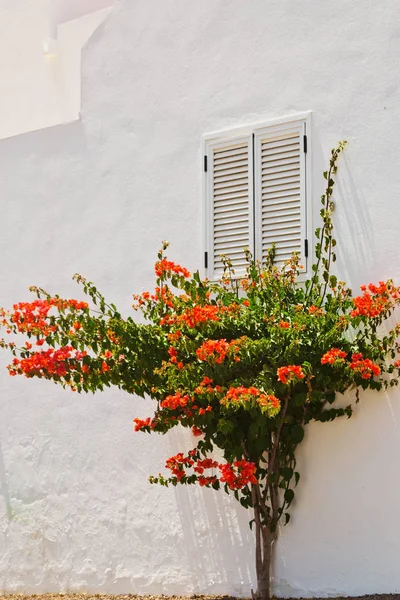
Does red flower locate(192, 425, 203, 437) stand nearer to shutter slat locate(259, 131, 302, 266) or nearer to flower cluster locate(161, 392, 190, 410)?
flower cluster locate(161, 392, 190, 410)

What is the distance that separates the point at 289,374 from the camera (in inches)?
271

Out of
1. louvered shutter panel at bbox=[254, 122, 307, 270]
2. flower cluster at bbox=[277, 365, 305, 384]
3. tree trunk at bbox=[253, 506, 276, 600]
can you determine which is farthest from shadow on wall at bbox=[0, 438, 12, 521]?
flower cluster at bbox=[277, 365, 305, 384]

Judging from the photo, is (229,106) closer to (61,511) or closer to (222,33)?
(222,33)

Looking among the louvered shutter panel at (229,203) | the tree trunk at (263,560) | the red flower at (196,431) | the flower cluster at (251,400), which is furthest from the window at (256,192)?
the tree trunk at (263,560)

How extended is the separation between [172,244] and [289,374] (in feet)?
7.50

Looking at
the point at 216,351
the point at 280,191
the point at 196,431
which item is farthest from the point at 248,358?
the point at 280,191

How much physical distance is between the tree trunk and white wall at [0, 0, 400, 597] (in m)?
0.16

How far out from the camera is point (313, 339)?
7.25 metres

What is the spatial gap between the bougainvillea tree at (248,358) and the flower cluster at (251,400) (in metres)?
0.02

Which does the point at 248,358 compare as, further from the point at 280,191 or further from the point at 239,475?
the point at 280,191

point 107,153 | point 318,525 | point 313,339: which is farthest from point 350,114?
point 318,525

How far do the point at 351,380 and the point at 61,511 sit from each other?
3.19m

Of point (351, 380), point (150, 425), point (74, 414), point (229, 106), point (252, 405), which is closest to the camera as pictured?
point (252, 405)

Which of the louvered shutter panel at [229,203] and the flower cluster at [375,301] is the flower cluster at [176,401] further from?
the louvered shutter panel at [229,203]
